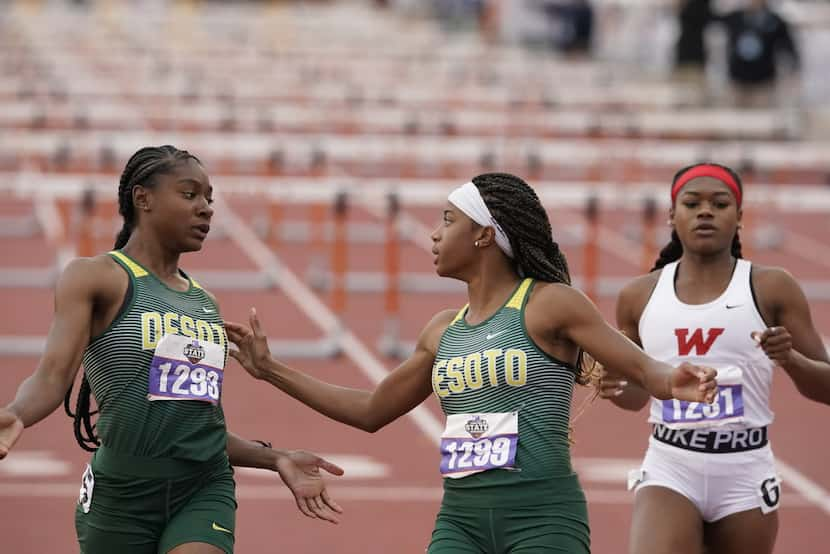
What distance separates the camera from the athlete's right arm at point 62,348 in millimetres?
5328

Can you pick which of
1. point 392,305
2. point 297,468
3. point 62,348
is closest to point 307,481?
point 297,468

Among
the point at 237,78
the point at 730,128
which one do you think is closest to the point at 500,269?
the point at 730,128

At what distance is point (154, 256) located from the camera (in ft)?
18.9

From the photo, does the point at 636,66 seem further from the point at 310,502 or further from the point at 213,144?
the point at 310,502

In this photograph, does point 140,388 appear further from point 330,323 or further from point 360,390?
point 330,323

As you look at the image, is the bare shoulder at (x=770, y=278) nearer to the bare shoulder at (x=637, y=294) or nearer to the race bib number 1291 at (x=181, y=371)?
the bare shoulder at (x=637, y=294)

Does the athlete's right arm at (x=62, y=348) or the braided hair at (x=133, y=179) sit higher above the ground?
the braided hair at (x=133, y=179)

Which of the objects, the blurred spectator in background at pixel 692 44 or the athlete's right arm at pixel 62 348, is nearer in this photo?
the athlete's right arm at pixel 62 348

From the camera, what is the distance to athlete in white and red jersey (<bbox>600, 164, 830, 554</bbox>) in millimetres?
6367

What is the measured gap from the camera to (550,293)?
554 centimetres

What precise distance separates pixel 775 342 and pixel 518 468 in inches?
39.2

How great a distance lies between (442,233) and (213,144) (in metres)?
13.2

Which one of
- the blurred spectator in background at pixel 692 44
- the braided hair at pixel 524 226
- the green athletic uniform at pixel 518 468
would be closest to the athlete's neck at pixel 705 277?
the braided hair at pixel 524 226

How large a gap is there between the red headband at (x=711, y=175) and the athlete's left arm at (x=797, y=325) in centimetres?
30
